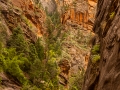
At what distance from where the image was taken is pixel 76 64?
64438 mm

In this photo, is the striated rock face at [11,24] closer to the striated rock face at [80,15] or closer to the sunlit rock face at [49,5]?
the striated rock face at [80,15]

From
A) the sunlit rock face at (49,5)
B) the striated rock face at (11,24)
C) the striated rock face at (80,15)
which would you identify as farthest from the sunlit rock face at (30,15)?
the sunlit rock face at (49,5)

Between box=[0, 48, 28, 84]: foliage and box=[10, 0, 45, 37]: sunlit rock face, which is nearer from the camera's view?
box=[0, 48, 28, 84]: foliage

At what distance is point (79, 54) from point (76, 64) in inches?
251

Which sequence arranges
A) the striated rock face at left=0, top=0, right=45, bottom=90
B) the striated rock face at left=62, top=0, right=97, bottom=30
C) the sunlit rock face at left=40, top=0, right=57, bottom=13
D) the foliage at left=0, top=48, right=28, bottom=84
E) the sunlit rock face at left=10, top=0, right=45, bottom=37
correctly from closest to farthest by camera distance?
the striated rock face at left=0, top=0, right=45, bottom=90, the foliage at left=0, top=48, right=28, bottom=84, the sunlit rock face at left=10, top=0, right=45, bottom=37, the striated rock face at left=62, top=0, right=97, bottom=30, the sunlit rock face at left=40, top=0, right=57, bottom=13

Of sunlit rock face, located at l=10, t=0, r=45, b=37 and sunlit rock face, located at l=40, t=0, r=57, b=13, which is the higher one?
Result: sunlit rock face, located at l=10, t=0, r=45, b=37

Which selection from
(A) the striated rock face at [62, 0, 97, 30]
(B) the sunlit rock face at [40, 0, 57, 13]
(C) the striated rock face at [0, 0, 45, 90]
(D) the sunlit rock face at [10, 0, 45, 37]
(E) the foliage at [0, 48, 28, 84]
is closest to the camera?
Result: (C) the striated rock face at [0, 0, 45, 90]

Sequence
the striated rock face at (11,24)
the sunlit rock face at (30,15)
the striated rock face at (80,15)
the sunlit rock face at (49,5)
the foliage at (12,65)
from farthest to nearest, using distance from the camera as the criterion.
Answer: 1. the sunlit rock face at (49,5)
2. the striated rock face at (80,15)
3. the sunlit rock face at (30,15)
4. the foliage at (12,65)
5. the striated rock face at (11,24)

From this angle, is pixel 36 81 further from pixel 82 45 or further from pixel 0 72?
pixel 82 45

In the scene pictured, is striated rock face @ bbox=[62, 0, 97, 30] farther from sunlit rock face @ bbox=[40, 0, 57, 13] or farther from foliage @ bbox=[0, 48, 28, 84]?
foliage @ bbox=[0, 48, 28, 84]

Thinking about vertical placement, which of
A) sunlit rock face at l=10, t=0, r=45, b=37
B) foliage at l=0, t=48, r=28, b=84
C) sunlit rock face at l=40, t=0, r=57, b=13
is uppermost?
foliage at l=0, t=48, r=28, b=84

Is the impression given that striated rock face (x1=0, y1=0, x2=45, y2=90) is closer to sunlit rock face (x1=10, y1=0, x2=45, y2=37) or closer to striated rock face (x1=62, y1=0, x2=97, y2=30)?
sunlit rock face (x1=10, y1=0, x2=45, y2=37)

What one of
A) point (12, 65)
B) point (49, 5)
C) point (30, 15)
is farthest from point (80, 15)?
point (12, 65)

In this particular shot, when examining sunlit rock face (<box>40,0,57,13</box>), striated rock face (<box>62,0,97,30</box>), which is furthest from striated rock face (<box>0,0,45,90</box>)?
sunlit rock face (<box>40,0,57,13</box>)
